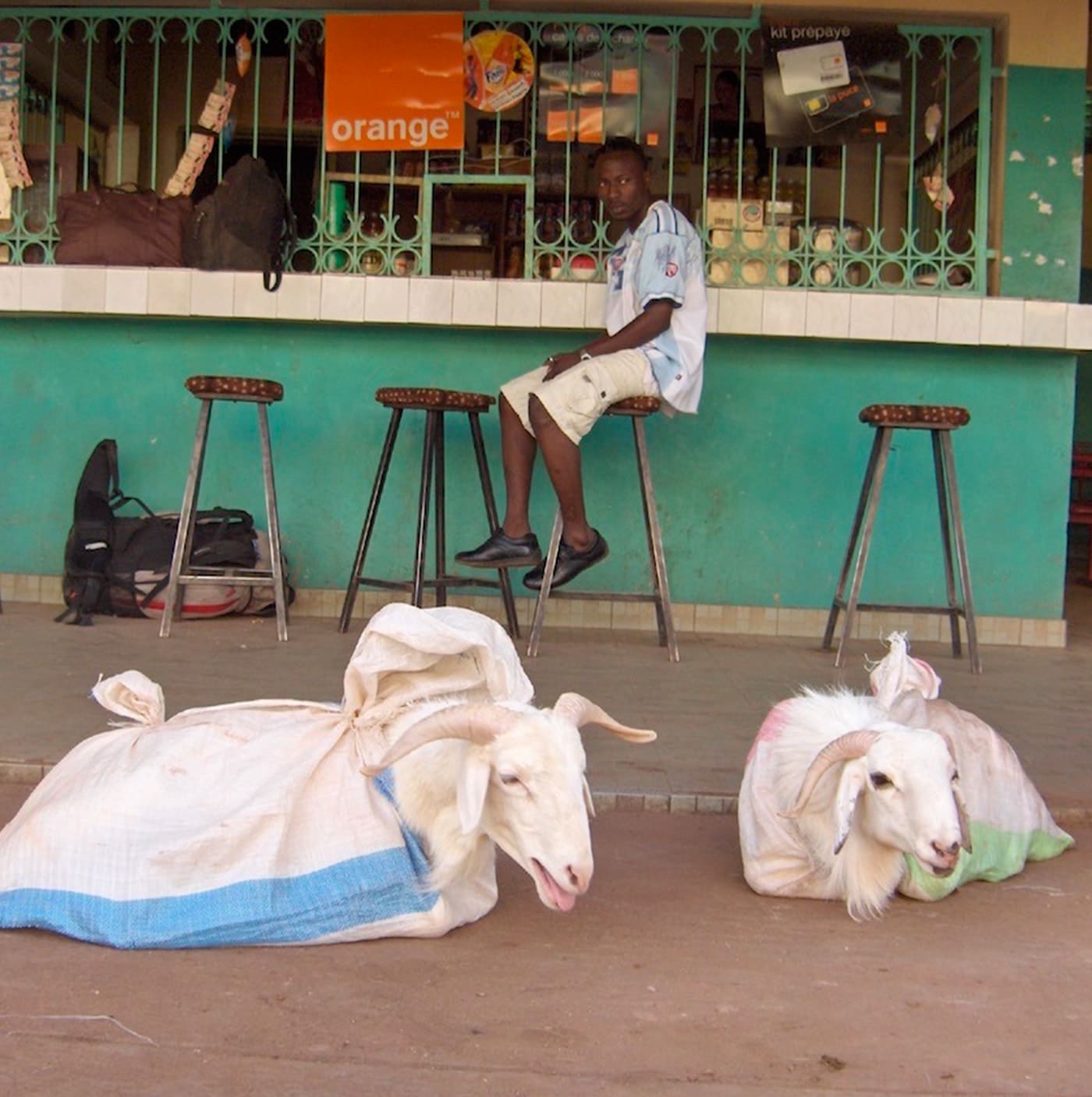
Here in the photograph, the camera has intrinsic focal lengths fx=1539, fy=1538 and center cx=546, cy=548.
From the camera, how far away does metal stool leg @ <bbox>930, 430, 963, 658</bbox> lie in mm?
6645

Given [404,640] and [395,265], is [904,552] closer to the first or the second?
[395,265]

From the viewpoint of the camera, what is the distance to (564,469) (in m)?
6.29

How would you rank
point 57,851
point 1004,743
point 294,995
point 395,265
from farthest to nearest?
Result: 1. point 395,265
2. point 1004,743
3. point 57,851
4. point 294,995

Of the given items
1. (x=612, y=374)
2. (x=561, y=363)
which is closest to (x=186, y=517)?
(x=561, y=363)

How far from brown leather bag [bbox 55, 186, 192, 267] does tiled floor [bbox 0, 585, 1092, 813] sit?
169 cm

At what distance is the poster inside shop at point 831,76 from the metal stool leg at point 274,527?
2.78m

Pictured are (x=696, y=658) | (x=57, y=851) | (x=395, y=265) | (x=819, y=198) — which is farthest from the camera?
(x=819, y=198)

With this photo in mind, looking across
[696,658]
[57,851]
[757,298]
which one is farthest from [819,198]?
[57,851]

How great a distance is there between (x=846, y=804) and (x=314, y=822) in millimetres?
1141

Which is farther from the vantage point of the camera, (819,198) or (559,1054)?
(819,198)

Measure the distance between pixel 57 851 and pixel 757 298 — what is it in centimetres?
464

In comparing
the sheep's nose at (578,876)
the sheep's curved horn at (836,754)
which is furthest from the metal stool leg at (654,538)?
the sheep's nose at (578,876)

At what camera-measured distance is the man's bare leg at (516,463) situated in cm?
633

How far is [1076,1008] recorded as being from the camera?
3.03m
